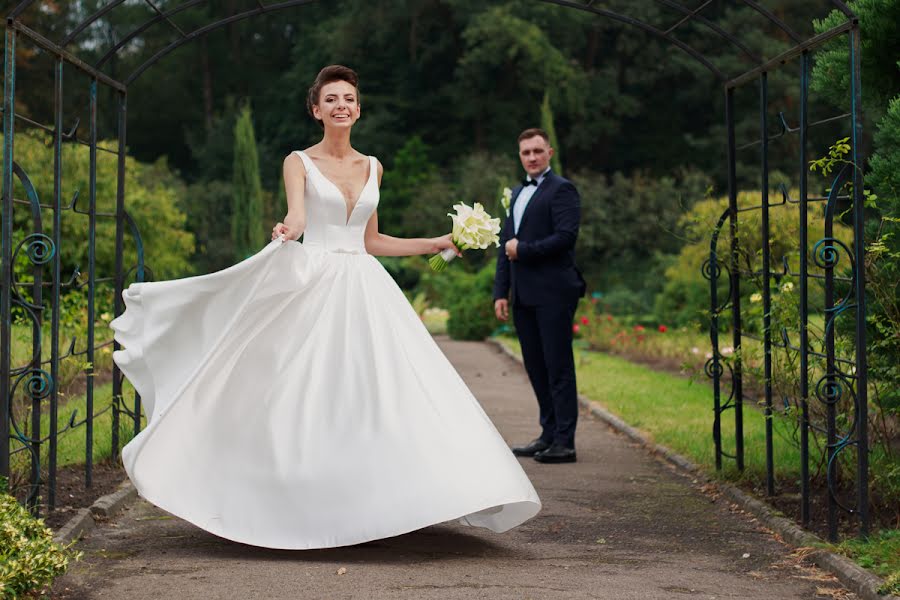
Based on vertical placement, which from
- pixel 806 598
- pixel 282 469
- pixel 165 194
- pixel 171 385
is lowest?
pixel 806 598

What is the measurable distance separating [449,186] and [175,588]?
2673 centimetres

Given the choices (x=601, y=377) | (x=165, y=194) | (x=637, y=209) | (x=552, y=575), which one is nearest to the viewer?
(x=552, y=575)

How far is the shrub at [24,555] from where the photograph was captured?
3.93 m

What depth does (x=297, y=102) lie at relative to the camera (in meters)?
36.5

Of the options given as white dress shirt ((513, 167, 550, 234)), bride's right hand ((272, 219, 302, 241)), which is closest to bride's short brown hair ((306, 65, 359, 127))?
bride's right hand ((272, 219, 302, 241))

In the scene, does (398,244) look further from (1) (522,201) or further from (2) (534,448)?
(2) (534,448)

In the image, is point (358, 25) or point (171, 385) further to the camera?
point (358, 25)

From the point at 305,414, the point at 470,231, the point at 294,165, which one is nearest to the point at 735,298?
the point at 470,231

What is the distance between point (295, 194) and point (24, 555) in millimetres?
2043

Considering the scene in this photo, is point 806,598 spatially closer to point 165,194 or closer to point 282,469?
point 282,469

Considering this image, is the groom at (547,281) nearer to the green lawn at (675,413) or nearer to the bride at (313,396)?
the green lawn at (675,413)

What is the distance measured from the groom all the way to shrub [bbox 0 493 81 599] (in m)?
3.89

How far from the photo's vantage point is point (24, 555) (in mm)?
4039

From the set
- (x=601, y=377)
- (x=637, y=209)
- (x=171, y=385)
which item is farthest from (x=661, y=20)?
(x=171, y=385)
